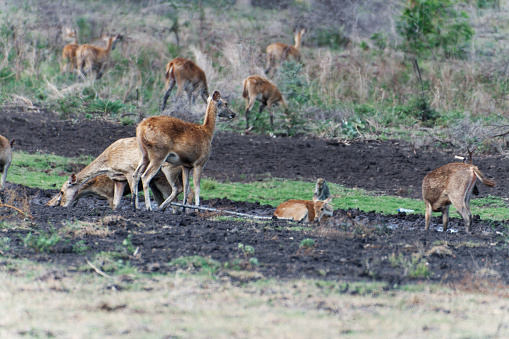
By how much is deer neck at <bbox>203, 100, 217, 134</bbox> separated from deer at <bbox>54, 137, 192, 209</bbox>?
875 mm

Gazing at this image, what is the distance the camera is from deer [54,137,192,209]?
11.7 m

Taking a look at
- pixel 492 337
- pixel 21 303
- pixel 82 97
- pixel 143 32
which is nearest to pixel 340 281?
pixel 492 337

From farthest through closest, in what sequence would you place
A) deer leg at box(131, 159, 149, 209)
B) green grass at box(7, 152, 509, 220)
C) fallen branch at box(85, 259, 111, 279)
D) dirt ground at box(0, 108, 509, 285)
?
green grass at box(7, 152, 509, 220), deer leg at box(131, 159, 149, 209), dirt ground at box(0, 108, 509, 285), fallen branch at box(85, 259, 111, 279)

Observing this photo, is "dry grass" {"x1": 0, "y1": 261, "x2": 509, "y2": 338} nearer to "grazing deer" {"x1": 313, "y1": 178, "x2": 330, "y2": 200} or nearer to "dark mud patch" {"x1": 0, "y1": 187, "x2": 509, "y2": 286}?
"dark mud patch" {"x1": 0, "y1": 187, "x2": 509, "y2": 286}

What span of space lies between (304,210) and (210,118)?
8.77ft

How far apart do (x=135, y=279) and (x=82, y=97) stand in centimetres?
1631

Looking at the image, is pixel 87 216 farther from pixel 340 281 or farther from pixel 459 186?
pixel 459 186

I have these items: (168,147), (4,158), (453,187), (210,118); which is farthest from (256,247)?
(4,158)

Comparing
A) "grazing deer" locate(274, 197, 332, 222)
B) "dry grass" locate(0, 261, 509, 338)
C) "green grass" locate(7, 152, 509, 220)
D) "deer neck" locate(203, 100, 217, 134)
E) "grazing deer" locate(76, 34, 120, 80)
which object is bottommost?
"green grass" locate(7, 152, 509, 220)

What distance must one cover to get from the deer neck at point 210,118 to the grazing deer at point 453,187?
3884 mm

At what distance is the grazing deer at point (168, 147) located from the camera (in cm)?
1086

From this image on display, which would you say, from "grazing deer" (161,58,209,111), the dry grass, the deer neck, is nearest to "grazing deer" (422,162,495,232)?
the deer neck

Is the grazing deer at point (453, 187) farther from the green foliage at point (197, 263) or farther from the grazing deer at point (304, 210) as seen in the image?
the green foliage at point (197, 263)

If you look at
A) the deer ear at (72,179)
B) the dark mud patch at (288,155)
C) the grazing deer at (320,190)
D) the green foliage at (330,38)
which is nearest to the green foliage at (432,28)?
the green foliage at (330,38)
